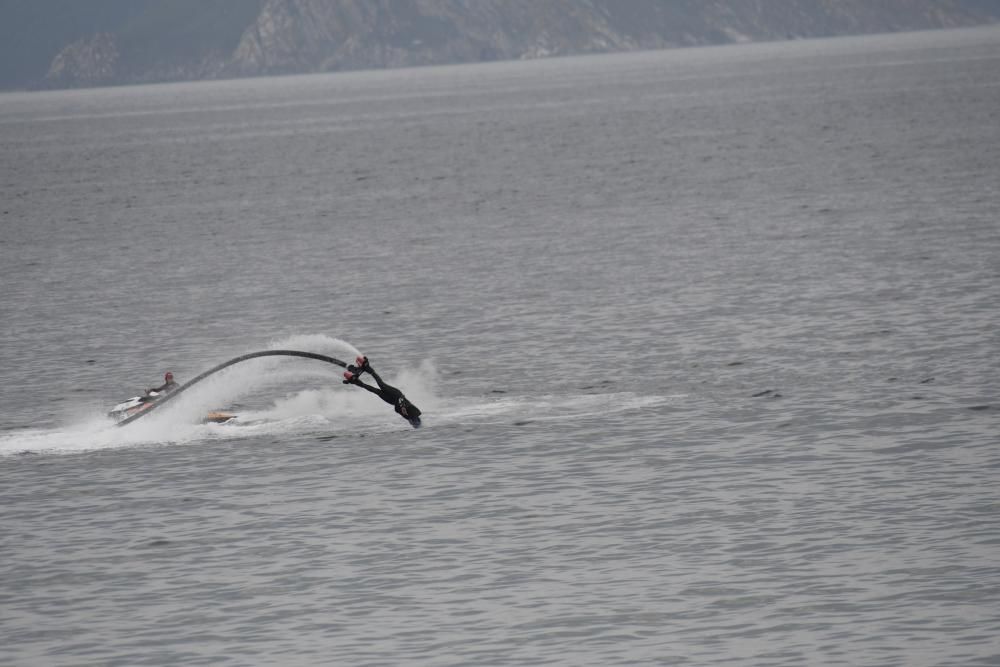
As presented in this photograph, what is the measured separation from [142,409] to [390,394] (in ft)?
22.4

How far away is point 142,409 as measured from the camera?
149 ft

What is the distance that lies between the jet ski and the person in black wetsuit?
17.1ft

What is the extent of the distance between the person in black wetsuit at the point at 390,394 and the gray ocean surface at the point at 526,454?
96cm

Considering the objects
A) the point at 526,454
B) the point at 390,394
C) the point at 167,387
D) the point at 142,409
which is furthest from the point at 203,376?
the point at 526,454

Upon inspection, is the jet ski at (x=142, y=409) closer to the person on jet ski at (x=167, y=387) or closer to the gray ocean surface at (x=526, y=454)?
the person on jet ski at (x=167, y=387)

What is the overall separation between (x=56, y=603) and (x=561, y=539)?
9895 mm

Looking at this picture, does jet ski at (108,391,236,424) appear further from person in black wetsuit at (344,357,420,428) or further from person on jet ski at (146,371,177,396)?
person in black wetsuit at (344,357,420,428)

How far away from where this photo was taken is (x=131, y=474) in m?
42.1

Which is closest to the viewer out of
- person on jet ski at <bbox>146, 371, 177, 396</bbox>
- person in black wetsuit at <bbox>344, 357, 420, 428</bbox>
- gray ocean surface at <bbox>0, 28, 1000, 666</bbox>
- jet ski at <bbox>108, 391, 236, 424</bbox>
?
gray ocean surface at <bbox>0, 28, 1000, 666</bbox>

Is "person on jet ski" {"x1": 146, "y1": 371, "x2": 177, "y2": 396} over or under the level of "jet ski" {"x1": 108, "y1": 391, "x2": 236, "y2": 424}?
over

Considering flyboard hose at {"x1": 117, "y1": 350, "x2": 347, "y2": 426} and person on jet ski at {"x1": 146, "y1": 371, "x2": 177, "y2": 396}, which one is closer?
flyboard hose at {"x1": 117, "y1": 350, "x2": 347, "y2": 426}

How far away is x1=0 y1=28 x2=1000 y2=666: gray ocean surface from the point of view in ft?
97.9

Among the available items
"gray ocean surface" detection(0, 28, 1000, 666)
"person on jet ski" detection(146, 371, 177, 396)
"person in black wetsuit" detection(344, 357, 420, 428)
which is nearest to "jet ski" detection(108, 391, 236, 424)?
"person on jet ski" detection(146, 371, 177, 396)

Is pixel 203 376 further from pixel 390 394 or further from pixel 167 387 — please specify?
pixel 390 394
